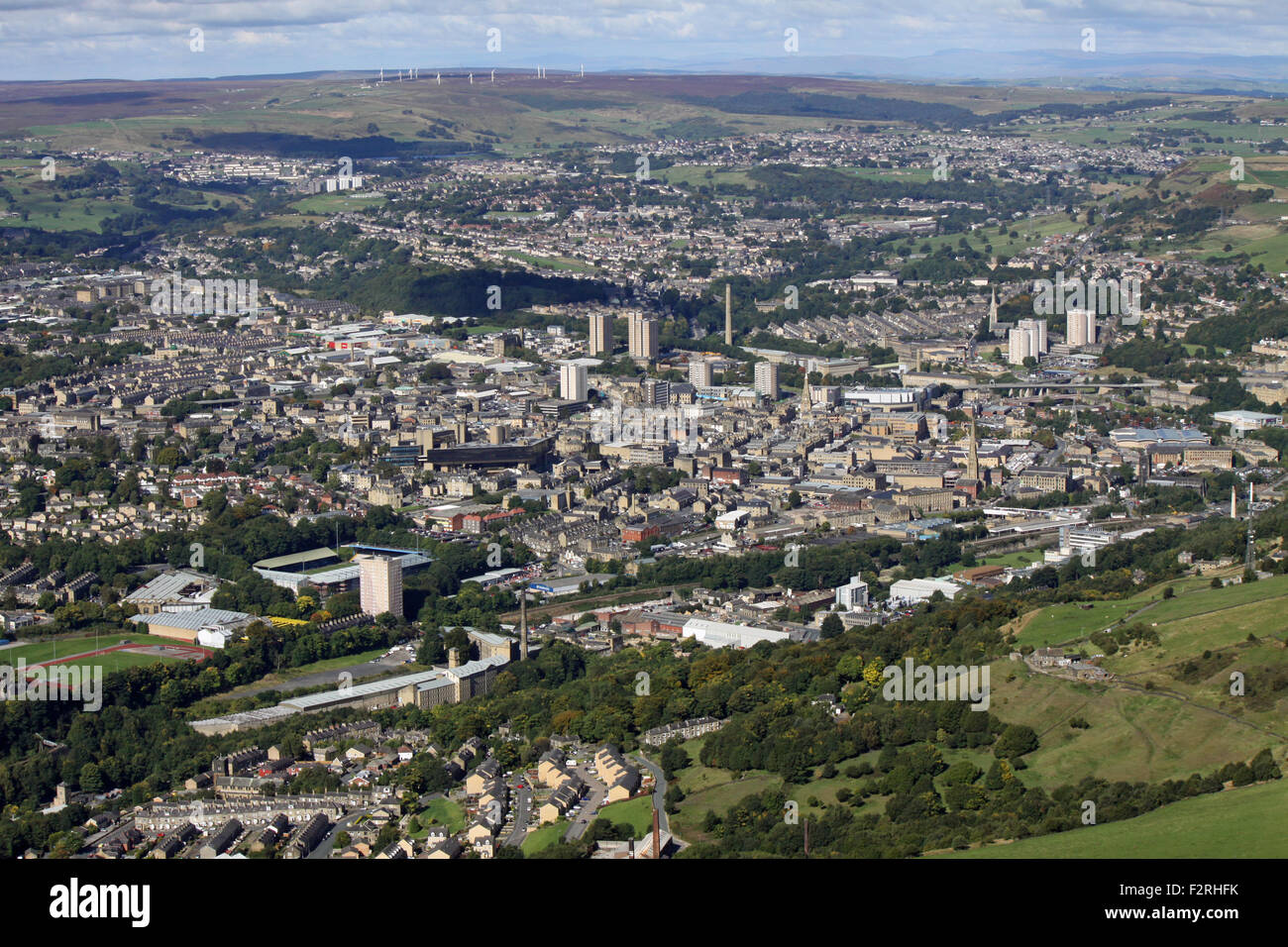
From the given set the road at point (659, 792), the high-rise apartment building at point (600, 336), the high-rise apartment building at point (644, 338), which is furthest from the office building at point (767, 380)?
the road at point (659, 792)

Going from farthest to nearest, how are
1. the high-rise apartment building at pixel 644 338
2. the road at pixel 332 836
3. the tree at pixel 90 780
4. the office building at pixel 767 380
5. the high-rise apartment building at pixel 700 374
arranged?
the high-rise apartment building at pixel 644 338 < the high-rise apartment building at pixel 700 374 < the office building at pixel 767 380 < the tree at pixel 90 780 < the road at pixel 332 836

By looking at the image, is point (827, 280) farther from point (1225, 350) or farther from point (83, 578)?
point (83, 578)

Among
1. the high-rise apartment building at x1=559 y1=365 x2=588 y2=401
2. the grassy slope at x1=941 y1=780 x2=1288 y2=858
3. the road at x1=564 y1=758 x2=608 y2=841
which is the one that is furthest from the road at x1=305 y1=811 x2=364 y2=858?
the high-rise apartment building at x1=559 y1=365 x2=588 y2=401

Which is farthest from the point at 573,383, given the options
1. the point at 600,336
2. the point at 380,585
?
the point at 380,585

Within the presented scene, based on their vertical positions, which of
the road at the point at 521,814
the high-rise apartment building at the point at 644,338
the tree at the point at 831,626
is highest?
the high-rise apartment building at the point at 644,338

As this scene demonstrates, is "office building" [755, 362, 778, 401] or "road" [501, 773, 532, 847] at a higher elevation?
"office building" [755, 362, 778, 401]

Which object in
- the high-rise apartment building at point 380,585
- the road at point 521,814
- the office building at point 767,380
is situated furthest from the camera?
the office building at point 767,380

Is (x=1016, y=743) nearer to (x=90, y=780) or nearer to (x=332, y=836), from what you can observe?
(x=332, y=836)

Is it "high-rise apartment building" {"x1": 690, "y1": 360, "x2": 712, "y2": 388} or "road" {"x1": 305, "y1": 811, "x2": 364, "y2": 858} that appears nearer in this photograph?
"road" {"x1": 305, "y1": 811, "x2": 364, "y2": 858}

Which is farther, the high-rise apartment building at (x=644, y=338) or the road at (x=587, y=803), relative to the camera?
the high-rise apartment building at (x=644, y=338)

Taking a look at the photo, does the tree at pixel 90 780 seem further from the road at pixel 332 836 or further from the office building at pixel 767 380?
the office building at pixel 767 380

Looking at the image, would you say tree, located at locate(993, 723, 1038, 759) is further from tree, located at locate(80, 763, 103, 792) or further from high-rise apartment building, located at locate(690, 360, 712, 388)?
high-rise apartment building, located at locate(690, 360, 712, 388)
